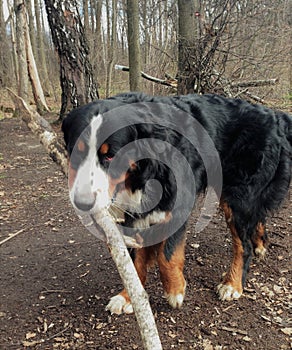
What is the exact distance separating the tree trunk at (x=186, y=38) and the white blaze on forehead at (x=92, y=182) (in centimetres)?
567

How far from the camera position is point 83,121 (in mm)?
2211

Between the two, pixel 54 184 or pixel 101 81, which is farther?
pixel 101 81

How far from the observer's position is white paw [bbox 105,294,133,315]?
2.62 metres

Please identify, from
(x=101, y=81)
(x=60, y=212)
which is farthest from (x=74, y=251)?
(x=101, y=81)

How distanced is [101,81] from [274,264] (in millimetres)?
14895

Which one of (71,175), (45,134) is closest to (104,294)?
(71,175)

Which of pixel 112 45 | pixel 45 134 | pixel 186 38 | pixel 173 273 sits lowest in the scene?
pixel 173 273

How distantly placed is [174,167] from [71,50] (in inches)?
202

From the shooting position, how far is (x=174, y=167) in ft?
8.11

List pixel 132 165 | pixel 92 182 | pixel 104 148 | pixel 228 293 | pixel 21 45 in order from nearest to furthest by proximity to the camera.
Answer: pixel 92 182 → pixel 104 148 → pixel 132 165 → pixel 228 293 → pixel 21 45

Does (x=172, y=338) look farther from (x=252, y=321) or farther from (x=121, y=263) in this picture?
(x=121, y=263)

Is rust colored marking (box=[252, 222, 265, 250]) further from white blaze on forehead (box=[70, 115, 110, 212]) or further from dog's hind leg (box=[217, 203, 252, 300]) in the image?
white blaze on forehead (box=[70, 115, 110, 212])

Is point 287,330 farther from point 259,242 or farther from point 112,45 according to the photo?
point 112,45

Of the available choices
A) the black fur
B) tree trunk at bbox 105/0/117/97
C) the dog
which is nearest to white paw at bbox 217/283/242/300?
the dog
